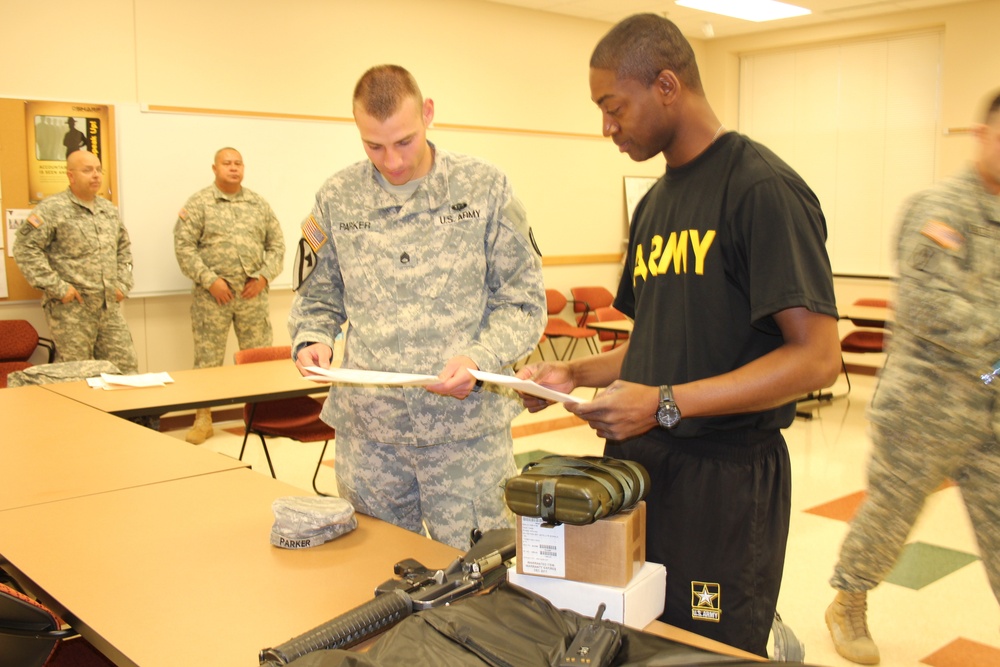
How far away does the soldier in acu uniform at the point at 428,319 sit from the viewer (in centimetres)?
210

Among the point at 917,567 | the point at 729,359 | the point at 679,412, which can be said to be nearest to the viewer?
the point at 679,412

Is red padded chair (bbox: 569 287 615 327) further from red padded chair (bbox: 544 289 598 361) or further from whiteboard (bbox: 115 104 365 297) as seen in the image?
whiteboard (bbox: 115 104 365 297)

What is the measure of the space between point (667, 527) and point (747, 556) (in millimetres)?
153

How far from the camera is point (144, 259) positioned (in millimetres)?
6301

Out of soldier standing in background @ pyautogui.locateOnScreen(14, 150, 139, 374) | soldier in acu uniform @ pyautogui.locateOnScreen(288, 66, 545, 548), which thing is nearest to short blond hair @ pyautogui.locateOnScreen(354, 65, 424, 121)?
soldier in acu uniform @ pyautogui.locateOnScreen(288, 66, 545, 548)

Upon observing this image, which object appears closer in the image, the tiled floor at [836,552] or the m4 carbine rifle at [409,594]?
the m4 carbine rifle at [409,594]

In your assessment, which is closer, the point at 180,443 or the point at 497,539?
the point at 497,539

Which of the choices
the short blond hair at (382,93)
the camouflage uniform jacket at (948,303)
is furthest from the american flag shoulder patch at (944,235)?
the short blond hair at (382,93)

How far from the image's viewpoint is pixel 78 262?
223 inches

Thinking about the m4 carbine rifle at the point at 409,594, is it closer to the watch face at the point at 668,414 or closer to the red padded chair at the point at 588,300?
the watch face at the point at 668,414

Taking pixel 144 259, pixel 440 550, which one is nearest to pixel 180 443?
pixel 440 550

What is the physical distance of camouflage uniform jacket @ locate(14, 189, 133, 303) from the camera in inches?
216

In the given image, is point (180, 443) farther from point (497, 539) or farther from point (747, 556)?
point (747, 556)

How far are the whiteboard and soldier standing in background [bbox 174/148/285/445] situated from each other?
9.0 inches
